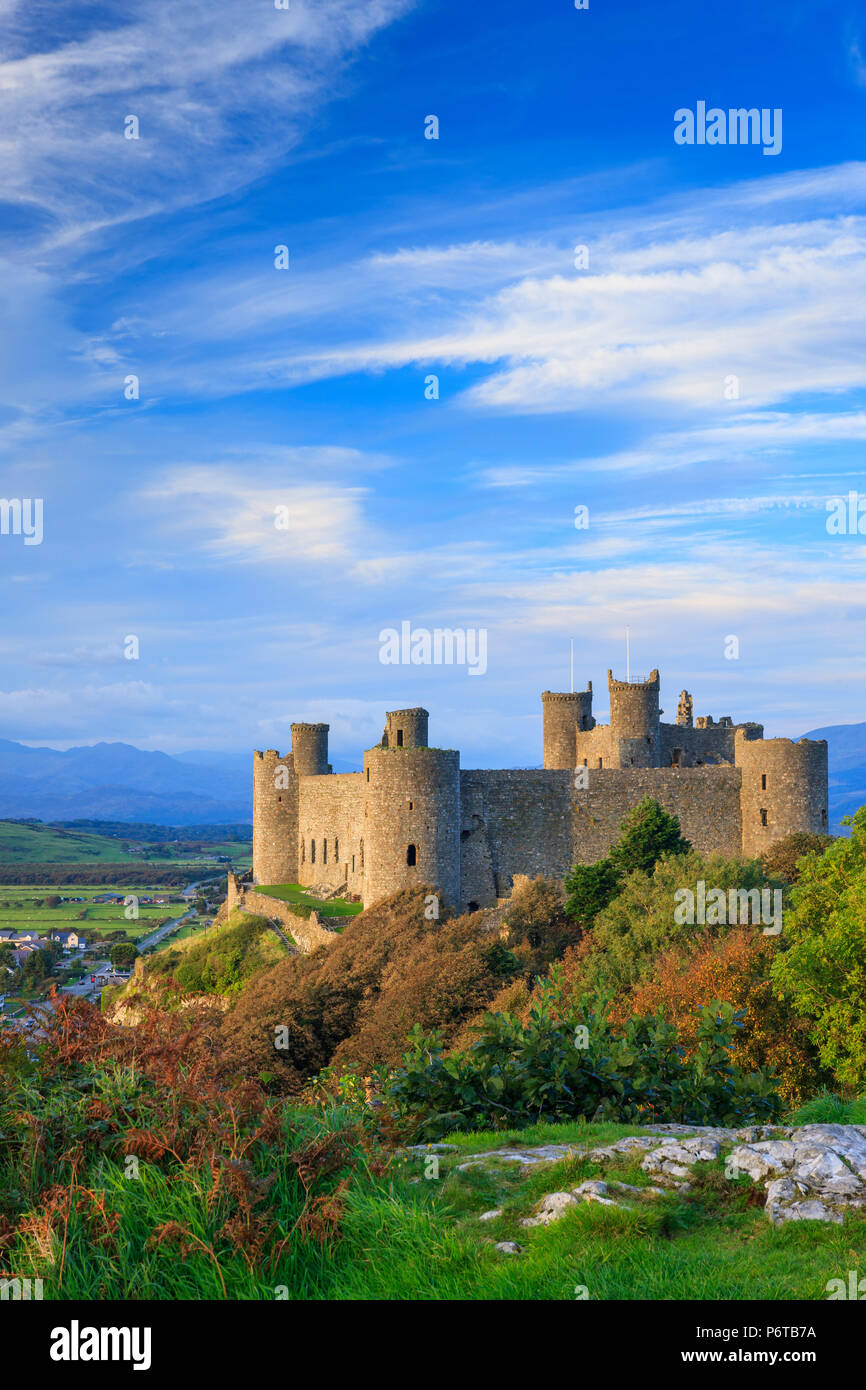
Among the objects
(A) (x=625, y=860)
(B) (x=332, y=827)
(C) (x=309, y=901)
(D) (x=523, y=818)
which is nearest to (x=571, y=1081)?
(A) (x=625, y=860)

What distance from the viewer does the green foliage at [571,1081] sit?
9727 mm

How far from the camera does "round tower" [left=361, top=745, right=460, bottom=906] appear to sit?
37219 millimetres

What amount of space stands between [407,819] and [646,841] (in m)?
8.62

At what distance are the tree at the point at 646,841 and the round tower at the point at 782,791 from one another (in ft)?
11.3

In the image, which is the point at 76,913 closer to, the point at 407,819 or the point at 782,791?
the point at 407,819

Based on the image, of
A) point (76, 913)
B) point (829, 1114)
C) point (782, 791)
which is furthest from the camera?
point (76, 913)

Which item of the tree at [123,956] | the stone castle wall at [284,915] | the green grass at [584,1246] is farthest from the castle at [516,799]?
the green grass at [584,1246]

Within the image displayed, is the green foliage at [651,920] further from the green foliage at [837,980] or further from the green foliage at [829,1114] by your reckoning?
the green foliage at [829,1114]

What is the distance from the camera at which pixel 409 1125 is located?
9.62 metres

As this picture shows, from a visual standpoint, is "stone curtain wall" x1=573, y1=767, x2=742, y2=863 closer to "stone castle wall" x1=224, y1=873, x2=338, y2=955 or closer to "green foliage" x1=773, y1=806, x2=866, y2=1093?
"stone castle wall" x1=224, y1=873, x2=338, y2=955

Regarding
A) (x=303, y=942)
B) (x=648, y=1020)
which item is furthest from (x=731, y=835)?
(x=648, y=1020)

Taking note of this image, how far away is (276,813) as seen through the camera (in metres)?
48.5

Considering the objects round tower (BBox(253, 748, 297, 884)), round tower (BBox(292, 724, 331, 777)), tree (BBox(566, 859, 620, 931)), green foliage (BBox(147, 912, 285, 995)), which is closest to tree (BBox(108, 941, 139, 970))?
round tower (BBox(253, 748, 297, 884))
